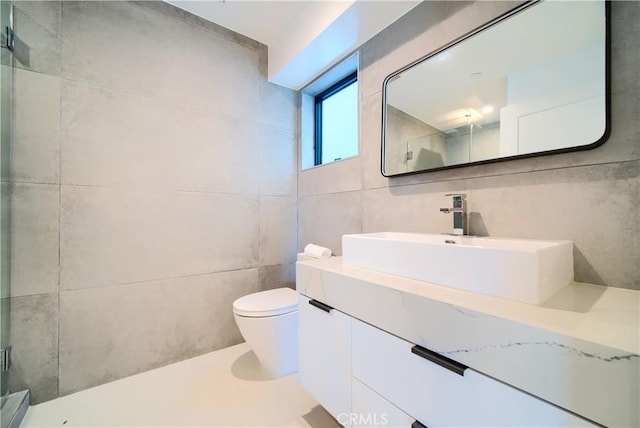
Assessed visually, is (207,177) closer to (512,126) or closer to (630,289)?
(512,126)

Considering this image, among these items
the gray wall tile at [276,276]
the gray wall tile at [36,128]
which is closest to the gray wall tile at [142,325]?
the gray wall tile at [276,276]

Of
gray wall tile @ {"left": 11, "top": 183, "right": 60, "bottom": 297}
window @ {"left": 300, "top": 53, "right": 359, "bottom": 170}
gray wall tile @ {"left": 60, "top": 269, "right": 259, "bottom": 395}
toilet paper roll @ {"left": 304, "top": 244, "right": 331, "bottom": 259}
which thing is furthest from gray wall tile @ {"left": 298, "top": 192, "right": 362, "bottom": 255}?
gray wall tile @ {"left": 11, "top": 183, "right": 60, "bottom": 297}

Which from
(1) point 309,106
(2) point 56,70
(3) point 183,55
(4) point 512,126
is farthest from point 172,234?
(4) point 512,126

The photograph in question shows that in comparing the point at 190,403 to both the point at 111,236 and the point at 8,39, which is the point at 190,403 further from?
the point at 8,39

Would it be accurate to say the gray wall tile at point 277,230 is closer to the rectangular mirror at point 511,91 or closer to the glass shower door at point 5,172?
the rectangular mirror at point 511,91

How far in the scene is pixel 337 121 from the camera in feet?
6.97

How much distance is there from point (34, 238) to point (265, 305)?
47.7 inches

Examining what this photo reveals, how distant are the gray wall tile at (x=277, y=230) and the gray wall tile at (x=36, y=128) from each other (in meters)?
1.20

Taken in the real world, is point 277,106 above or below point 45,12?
below

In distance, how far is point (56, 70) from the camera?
4.41 ft

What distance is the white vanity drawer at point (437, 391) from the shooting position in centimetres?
53

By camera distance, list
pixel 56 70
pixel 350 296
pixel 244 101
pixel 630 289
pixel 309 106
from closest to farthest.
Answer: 1. pixel 630 289
2. pixel 350 296
3. pixel 56 70
4. pixel 244 101
5. pixel 309 106

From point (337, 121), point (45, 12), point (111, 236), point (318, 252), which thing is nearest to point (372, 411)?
point (318, 252)

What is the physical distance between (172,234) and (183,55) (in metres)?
1.20
